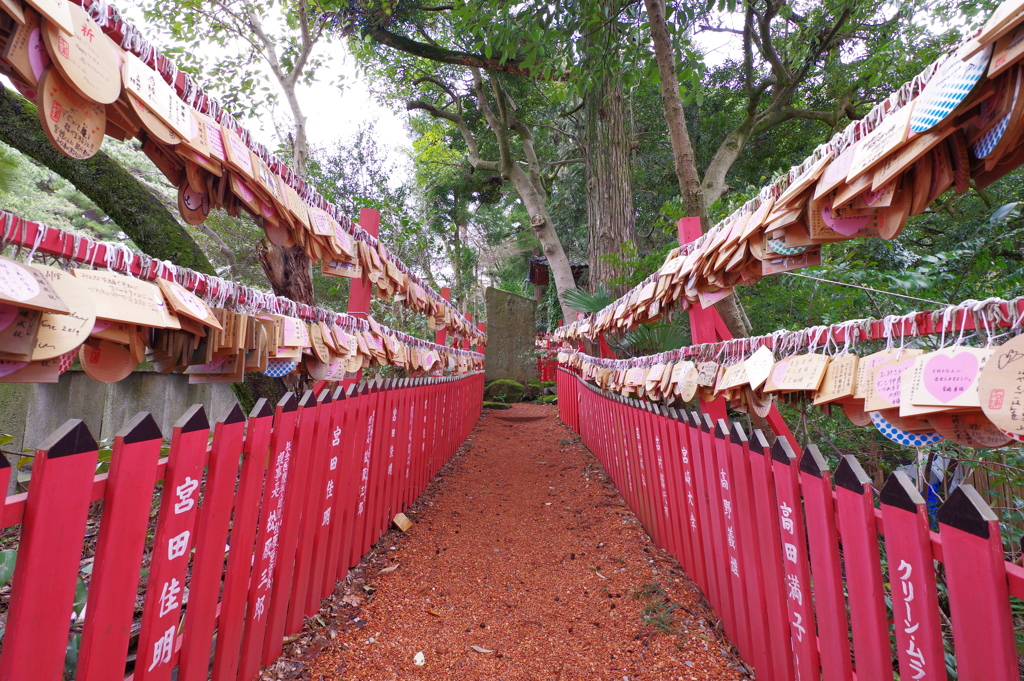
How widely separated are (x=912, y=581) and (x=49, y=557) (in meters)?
1.74

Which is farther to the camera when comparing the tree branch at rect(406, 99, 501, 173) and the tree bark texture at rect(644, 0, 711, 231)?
the tree branch at rect(406, 99, 501, 173)

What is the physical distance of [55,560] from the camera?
896 millimetres

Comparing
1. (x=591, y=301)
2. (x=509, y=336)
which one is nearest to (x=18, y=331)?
(x=591, y=301)

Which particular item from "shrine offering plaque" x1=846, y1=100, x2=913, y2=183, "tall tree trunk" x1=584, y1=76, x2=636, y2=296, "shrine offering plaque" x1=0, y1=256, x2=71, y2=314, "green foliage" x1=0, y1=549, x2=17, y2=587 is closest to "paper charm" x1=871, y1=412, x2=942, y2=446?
"shrine offering plaque" x1=846, y1=100, x2=913, y2=183

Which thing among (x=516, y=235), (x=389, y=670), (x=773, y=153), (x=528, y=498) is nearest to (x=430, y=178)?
(x=516, y=235)

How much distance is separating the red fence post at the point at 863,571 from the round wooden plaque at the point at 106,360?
174 centimetres

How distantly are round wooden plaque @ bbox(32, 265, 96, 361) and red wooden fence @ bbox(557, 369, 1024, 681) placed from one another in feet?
5.41

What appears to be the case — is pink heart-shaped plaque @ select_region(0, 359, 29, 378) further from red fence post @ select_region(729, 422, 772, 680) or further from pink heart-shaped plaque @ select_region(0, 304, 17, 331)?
red fence post @ select_region(729, 422, 772, 680)

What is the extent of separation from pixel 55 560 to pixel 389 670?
1.29 metres

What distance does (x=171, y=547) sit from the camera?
1.20 meters

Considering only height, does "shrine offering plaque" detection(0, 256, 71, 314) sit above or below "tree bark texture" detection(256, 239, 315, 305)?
below

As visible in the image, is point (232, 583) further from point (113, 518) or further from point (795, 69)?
point (795, 69)

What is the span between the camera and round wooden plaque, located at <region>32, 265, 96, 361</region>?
81cm

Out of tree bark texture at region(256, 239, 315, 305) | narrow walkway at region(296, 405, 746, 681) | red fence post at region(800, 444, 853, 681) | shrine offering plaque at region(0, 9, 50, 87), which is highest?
tree bark texture at region(256, 239, 315, 305)
